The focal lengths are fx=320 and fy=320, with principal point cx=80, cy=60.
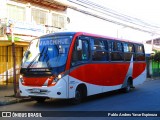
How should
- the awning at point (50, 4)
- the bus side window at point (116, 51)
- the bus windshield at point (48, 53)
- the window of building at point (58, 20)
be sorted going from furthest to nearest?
1. the window of building at point (58, 20)
2. the awning at point (50, 4)
3. the bus side window at point (116, 51)
4. the bus windshield at point (48, 53)

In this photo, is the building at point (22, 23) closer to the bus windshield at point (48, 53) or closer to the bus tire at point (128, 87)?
the bus windshield at point (48, 53)

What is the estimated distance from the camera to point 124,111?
1105 cm

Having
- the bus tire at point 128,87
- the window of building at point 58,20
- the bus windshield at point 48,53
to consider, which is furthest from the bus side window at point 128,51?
the window of building at point 58,20

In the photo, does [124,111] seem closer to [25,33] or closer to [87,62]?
[87,62]

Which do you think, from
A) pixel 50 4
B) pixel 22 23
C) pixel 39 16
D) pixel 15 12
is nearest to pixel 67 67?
pixel 22 23

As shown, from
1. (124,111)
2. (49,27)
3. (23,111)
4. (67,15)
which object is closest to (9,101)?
(23,111)

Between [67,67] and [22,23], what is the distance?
8.95 m

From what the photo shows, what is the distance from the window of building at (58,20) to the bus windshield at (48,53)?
12.5 metres

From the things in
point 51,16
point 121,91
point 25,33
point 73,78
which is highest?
point 51,16

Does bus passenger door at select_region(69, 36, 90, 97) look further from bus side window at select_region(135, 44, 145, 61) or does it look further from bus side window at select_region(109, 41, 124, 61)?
bus side window at select_region(135, 44, 145, 61)

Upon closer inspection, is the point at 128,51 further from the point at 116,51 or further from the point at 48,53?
the point at 48,53

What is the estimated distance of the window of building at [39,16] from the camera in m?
23.4

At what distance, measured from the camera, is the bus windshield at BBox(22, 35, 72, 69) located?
12219mm

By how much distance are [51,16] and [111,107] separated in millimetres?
14486
